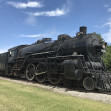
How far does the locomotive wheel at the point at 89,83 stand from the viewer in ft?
27.8

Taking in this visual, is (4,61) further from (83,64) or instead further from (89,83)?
(89,83)

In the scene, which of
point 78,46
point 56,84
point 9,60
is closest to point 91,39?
point 78,46

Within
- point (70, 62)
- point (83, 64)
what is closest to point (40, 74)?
point (70, 62)

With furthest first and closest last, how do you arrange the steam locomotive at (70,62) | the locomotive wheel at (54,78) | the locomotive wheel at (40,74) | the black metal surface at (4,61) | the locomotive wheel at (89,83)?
the black metal surface at (4,61)
the locomotive wheel at (40,74)
the locomotive wheel at (54,78)
the steam locomotive at (70,62)
the locomotive wheel at (89,83)

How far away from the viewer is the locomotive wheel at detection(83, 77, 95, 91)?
8461mm

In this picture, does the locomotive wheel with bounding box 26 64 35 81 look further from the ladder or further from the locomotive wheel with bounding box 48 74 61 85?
the ladder

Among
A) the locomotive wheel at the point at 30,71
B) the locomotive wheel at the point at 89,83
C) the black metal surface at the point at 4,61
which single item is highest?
the black metal surface at the point at 4,61

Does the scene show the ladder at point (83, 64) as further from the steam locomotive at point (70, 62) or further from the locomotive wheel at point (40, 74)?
the locomotive wheel at point (40, 74)

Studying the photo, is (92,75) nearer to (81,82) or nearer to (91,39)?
(81,82)

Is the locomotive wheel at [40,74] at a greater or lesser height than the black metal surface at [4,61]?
lesser

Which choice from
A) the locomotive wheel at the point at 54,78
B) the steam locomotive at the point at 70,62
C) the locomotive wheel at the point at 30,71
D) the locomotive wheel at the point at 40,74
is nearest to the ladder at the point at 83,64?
the steam locomotive at the point at 70,62

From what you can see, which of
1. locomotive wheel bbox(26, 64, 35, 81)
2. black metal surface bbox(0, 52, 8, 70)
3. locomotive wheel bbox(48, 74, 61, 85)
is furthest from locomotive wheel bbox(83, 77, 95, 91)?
black metal surface bbox(0, 52, 8, 70)

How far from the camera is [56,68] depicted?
1088 centimetres

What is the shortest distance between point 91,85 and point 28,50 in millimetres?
7651
